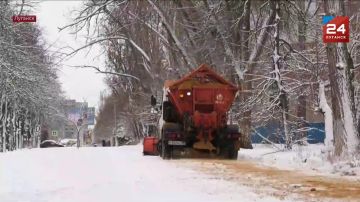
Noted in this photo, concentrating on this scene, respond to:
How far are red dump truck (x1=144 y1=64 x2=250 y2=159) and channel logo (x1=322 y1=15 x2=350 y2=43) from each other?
594 cm

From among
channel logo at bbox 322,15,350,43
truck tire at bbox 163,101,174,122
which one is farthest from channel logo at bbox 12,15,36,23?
channel logo at bbox 322,15,350,43

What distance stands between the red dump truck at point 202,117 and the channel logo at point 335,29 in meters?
5.94

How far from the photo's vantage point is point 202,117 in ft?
68.6

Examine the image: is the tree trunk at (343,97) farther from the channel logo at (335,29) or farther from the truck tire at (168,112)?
the truck tire at (168,112)

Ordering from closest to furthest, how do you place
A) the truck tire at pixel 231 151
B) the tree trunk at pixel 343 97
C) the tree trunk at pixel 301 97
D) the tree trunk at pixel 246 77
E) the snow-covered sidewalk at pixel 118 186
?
the snow-covered sidewalk at pixel 118 186 → the tree trunk at pixel 343 97 → the truck tire at pixel 231 151 → the tree trunk at pixel 301 97 → the tree trunk at pixel 246 77

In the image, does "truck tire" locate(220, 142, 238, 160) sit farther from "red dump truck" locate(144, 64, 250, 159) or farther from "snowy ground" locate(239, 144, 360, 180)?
"snowy ground" locate(239, 144, 360, 180)

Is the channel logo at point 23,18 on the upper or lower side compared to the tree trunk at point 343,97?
upper

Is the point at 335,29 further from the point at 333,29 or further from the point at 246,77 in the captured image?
the point at 246,77

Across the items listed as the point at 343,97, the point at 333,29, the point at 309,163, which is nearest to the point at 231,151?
the point at 309,163

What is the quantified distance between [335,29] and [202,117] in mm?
6619

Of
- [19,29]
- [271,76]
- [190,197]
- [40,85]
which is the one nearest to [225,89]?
[271,76]

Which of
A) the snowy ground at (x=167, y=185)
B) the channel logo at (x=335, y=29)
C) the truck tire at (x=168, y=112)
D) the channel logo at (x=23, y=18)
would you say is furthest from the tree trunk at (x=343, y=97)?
the channel logo at (x=23, y=18)

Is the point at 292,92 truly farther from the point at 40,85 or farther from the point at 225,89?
the point at 40,85

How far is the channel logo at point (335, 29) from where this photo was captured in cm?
1589
